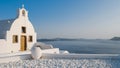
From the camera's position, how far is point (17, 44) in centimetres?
2120

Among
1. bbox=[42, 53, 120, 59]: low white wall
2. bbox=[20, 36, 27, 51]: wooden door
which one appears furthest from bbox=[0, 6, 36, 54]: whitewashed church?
bbox=[42, 53, 120, 59]: low white wall

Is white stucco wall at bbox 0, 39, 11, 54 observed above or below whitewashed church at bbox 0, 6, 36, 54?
below

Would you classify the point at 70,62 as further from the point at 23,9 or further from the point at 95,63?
the point at 23,9

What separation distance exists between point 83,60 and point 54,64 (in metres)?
2.54

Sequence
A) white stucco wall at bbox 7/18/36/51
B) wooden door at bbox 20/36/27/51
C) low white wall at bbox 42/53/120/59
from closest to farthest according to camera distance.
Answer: low white wall at bbox 42/53/120/59
white stucco wall at bbox 7/18/36/51
wooden door at bbox 20/36/27/51

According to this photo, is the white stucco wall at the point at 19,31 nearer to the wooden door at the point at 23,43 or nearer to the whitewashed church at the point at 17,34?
the whitewashed church at the point at 17,34

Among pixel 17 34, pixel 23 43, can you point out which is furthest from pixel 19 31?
pixel 23 43

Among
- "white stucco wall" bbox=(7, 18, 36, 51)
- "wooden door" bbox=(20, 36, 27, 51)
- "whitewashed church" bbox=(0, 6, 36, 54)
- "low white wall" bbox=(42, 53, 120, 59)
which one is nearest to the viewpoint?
"low white wall" bbox=(42, 53, 120, 59)

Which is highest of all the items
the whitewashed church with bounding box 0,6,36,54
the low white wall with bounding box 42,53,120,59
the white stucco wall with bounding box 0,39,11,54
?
the whitewashed church with bounding box 0,6,36,54

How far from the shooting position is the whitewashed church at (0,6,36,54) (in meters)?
19.6

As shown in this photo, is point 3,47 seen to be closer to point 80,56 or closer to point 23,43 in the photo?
point 23,43

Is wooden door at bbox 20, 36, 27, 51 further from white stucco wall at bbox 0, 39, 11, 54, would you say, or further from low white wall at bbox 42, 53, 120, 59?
low white wall at bbox 42, 53, 120, 59

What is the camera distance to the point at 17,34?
70.0ft

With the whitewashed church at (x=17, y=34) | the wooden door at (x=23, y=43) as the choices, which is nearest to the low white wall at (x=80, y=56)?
the whitewashed church at (x=17, y=34)
